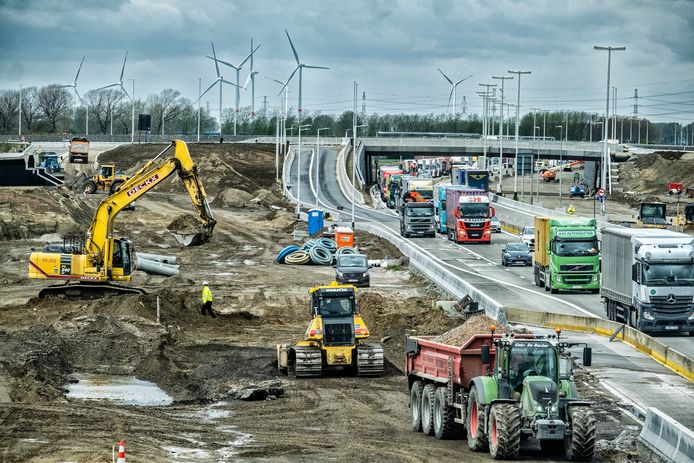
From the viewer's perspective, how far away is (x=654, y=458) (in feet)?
69.6

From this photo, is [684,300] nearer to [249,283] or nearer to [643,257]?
[643,257]

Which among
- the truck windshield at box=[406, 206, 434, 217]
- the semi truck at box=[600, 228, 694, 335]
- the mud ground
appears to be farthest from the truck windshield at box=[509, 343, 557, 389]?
the truck windshield at box=[406, 206, 434, 217]

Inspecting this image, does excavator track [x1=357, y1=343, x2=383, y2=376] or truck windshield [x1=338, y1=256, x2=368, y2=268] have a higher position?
truck windshield [x1=338, y1=256, x2=368, y2=268]

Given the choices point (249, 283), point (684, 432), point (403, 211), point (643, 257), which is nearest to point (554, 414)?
point (684, 432)

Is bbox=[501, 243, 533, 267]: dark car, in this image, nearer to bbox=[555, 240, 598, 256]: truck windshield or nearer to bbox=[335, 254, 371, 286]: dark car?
bbox=[335, 254, 371, 286]: dark car

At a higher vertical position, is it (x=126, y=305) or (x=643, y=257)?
(x=643, y=257)

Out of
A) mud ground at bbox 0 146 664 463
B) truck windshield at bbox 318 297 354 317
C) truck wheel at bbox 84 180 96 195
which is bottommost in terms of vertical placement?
mud ground at bbox 0 146 664 463

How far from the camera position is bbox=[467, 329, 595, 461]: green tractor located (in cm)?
2005

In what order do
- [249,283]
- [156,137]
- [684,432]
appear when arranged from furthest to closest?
[156,137] → [249,283] → [684,432]

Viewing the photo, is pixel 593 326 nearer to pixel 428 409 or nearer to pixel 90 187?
pixel 428 409

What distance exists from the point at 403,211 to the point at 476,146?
76.9 metres

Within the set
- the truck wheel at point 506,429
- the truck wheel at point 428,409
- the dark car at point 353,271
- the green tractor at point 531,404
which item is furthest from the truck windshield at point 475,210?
the truck wheel at point 506,429

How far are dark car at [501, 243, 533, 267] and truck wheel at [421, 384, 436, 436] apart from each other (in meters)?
41.5

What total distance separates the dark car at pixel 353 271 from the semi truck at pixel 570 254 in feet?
30.2
